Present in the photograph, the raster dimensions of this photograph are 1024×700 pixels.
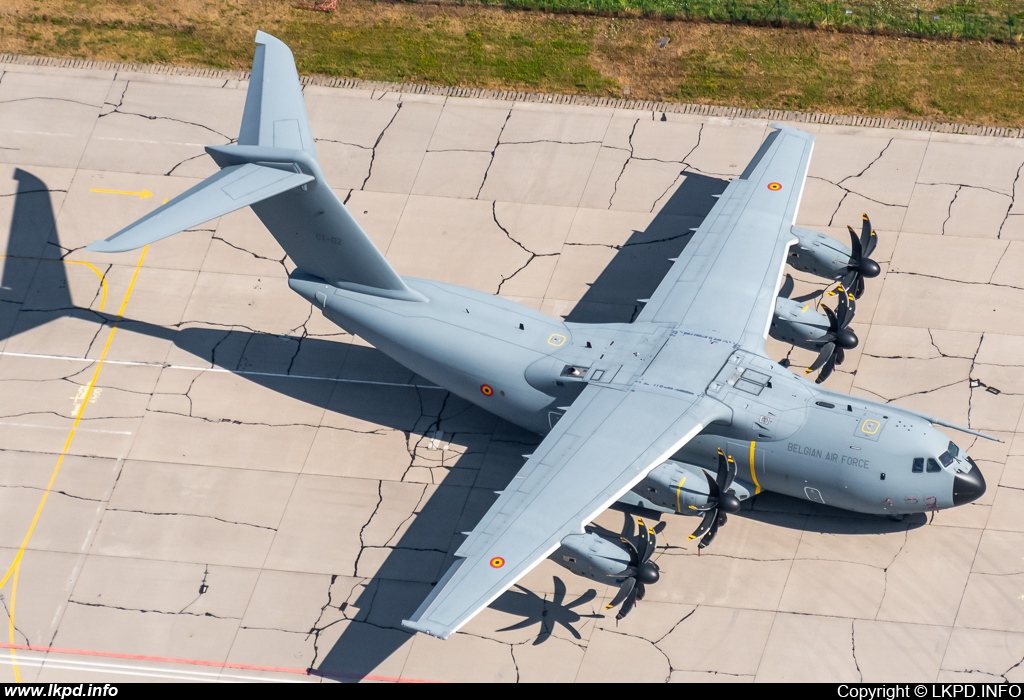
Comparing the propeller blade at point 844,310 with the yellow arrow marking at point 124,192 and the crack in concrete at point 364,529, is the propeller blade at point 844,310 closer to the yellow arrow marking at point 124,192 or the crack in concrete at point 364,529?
the crack in concrete at point 364,529

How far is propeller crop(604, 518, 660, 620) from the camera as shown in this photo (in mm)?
22203

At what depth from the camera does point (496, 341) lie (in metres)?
25.2

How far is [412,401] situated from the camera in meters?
27.8

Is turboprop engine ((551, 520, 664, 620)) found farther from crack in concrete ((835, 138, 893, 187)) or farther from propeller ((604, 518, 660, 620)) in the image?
crack in concrete ((835, 138, 893, 187))


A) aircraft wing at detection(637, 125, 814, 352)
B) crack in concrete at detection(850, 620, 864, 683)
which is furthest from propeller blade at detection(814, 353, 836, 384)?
crack in concrete at detection(850, 620, 864, 683)

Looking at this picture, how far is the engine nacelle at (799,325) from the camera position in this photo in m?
26.0

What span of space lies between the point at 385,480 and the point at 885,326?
44.0ft

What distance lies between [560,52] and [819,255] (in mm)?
12743

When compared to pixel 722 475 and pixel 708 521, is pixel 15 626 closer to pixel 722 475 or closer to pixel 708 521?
pixel 708 521

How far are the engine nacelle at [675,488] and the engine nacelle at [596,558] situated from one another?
5.16ft

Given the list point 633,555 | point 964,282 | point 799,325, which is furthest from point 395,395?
point 964,282

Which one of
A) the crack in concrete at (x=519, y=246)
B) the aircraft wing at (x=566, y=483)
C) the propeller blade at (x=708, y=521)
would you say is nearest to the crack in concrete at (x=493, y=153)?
the crack in concrete at (x=519, y=246)

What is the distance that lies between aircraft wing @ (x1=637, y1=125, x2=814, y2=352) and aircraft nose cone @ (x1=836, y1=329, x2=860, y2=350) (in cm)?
171

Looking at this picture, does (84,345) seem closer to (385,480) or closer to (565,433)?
(385,480)
